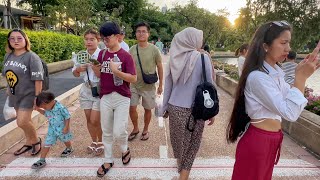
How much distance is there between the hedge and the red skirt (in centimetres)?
924

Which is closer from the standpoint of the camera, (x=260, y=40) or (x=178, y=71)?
(x=260, y=40)

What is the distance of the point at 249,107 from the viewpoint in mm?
2033

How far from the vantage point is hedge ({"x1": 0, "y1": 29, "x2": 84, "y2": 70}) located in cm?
1149

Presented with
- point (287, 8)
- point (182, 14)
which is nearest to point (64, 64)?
point (287, 8)

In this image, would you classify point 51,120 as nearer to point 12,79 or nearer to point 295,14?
point 12,79

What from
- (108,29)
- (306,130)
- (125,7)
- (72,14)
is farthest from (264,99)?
(125,7)

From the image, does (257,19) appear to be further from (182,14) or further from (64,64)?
(182,14)

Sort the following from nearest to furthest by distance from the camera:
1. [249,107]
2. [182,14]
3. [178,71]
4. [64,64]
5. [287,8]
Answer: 1. [249,107]
2. [178,71]
3. [64,64]
4. [287,8]
5. [182,14]

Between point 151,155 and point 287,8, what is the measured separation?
15835 millimetres

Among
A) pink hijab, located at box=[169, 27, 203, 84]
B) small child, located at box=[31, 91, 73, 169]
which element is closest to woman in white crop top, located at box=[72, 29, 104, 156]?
small child, located at box=[31, 91, 73, 169]

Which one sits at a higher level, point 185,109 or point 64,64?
point 185,109

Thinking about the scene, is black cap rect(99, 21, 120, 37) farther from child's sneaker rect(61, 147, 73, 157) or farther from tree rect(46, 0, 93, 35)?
tree rect(46, 0, 93, 35)

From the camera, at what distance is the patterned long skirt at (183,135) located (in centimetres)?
295

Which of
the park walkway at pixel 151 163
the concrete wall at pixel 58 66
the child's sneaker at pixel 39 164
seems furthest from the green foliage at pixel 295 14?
the child's sneaker at pixel 39 164
